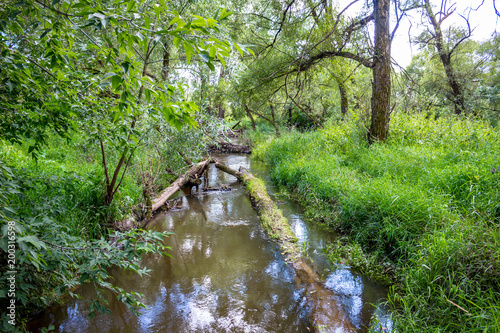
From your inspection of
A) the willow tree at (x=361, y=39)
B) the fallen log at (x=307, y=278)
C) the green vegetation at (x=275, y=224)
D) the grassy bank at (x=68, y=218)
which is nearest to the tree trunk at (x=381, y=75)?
the willow tree at (x=361, y=39)

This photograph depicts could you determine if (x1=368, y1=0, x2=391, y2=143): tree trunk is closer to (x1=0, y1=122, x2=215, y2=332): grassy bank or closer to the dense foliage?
the dense foliage

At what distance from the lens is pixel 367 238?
4.10 metres

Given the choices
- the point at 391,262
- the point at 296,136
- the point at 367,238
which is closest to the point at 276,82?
the point at 296,136

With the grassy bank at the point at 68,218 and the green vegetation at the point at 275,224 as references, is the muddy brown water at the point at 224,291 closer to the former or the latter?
the green vegetation at the point at 275,224

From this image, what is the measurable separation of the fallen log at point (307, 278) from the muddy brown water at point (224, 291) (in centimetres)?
10

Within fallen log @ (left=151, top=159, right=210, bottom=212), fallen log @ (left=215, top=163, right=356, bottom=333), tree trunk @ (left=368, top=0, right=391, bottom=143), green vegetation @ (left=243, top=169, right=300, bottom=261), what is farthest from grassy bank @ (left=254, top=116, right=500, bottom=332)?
fallen log @ (left=151, top=159, right=210, bottom=212)

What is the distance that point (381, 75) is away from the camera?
20.1 feet

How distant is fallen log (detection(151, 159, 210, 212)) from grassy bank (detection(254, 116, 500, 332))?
102 inches

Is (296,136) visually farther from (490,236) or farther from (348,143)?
(490,236)

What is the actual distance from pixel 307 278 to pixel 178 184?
455 centimetres

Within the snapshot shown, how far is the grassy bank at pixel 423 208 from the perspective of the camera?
2.41 meters

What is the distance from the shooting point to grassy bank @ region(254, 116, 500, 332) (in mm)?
2406

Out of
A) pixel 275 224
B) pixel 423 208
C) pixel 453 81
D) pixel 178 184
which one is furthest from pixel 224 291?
pixel 453 81

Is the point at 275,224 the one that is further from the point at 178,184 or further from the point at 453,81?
the point at 453,81
